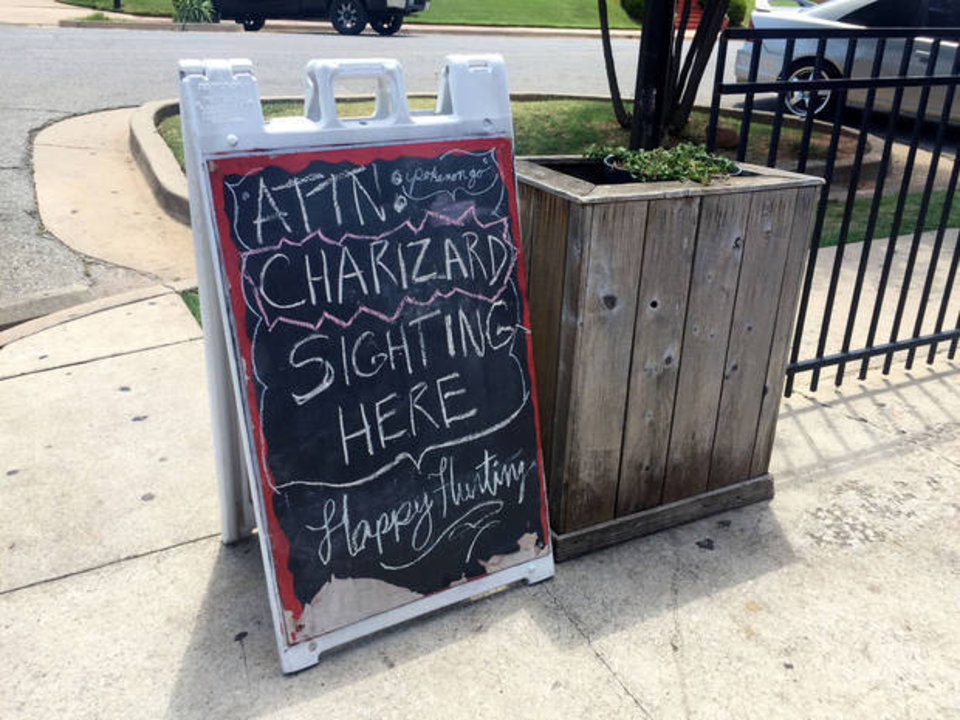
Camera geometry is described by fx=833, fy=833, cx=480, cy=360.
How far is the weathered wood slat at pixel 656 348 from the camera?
93.7 inches

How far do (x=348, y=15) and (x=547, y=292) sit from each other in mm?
17758

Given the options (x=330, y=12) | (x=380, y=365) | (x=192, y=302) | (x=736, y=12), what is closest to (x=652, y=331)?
(x=380, y=365)

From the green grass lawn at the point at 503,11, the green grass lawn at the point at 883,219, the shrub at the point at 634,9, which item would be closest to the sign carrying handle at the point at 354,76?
the green grass lawn at the point at 883,219

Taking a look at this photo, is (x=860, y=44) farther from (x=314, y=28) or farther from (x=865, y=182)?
(x=314, y=28)

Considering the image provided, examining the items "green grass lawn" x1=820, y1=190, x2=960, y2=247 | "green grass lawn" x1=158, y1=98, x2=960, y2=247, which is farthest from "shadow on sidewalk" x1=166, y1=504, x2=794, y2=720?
"green grass lawn" x1=158, y1=98, x2=960, y2=247

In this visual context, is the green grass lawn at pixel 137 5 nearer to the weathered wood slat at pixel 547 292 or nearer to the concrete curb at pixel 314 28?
the concrete curb at pixel 314 28

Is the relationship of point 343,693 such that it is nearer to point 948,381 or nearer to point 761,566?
point 761,566

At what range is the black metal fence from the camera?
300cm

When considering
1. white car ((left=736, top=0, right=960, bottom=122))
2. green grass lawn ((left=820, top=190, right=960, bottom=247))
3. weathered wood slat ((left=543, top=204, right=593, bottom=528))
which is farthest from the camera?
white car ((left=736, top=0, right=960, bottom=122))

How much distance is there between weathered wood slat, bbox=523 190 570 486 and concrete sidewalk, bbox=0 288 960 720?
0.52m

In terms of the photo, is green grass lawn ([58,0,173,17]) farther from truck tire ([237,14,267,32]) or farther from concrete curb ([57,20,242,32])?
truck tire ([237,14,267,32])

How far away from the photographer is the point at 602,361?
8.00 ft

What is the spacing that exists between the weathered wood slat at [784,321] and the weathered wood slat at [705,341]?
0.21 m

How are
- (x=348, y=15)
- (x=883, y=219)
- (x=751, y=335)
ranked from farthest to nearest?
(x=348, y=15), (x=883, y=219), (x=751, y=335)
